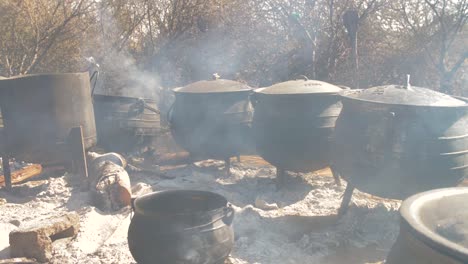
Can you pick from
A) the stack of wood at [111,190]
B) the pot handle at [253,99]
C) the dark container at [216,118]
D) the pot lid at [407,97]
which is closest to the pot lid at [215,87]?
the dark container at [216,118]

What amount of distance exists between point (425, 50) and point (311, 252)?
23.7 ft

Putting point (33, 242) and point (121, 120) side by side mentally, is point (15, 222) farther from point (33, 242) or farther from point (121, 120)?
point (121, 120)

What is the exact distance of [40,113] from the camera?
16.7 ft

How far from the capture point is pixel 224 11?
433 inches

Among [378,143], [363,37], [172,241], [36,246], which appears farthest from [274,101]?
[363,37]

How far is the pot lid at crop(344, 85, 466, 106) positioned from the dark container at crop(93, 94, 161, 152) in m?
4.04

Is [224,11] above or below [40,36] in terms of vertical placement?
above

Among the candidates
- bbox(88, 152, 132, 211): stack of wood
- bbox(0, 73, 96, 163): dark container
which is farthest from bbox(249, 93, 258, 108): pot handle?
bbox(0, 73, 96, 163): dark container

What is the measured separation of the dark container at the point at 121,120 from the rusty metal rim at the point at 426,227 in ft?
18.4

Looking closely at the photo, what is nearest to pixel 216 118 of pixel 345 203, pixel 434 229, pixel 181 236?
pixel 345 203

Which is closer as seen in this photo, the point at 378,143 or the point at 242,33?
the point at 378,143

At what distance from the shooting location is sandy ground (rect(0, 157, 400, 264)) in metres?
3.79

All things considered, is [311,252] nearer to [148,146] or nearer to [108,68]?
[148,146]

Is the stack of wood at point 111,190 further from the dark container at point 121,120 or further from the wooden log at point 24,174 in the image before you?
the dark container at point 121,120
